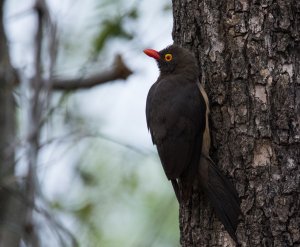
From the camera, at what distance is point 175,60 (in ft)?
18.1

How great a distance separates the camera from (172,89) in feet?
17.2

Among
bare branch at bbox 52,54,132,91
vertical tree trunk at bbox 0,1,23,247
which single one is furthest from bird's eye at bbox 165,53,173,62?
bare branch at bbox 52,54,132,91

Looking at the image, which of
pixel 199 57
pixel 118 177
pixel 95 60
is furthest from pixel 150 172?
pixel 199 57

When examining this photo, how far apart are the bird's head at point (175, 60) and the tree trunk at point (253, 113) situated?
19 cm

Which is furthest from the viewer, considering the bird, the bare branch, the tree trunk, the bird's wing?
the bare branch

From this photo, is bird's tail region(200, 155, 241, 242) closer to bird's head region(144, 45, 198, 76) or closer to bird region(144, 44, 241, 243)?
bird region(144, 44, 241, 243)

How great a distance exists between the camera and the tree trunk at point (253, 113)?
14.3 ft

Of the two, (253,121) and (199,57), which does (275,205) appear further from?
(199,57)

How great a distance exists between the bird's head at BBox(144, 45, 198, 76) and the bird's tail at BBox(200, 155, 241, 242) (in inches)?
31.1

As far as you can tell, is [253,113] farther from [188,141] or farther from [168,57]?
[168,57]

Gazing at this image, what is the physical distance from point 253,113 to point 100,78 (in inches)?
165

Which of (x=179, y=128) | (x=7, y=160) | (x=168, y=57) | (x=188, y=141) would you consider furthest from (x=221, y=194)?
(x=7, y=160)

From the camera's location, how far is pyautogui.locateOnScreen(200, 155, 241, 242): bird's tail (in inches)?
174

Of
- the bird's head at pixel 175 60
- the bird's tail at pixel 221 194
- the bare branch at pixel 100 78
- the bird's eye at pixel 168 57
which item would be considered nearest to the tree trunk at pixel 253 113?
the bird's tail at pixel 221 194
